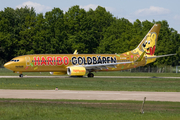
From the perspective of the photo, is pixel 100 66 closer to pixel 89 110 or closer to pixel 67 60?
pixel 67 60

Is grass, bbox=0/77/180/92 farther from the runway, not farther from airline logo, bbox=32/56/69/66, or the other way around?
airline logo, bbox=32/56/69/66

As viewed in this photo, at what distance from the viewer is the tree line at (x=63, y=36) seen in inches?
4235

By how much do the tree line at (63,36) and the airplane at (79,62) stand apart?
1421 inches

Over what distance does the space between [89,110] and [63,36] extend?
92580 mm

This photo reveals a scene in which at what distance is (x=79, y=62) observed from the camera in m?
61.3

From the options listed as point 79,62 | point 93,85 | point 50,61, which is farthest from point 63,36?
point 93,85

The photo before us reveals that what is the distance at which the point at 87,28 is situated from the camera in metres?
121

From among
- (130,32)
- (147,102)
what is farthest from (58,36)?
(147,102)

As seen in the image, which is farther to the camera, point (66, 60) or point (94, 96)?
point (66, 60)

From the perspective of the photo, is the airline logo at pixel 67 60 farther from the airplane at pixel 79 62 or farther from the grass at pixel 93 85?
the grass at pixel 93 85

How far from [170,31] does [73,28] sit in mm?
34229

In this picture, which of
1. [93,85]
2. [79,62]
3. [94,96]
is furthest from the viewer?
[79,62]

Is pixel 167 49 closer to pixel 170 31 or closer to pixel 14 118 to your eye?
pixel 170 31

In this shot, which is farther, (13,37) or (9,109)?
(13,37)
